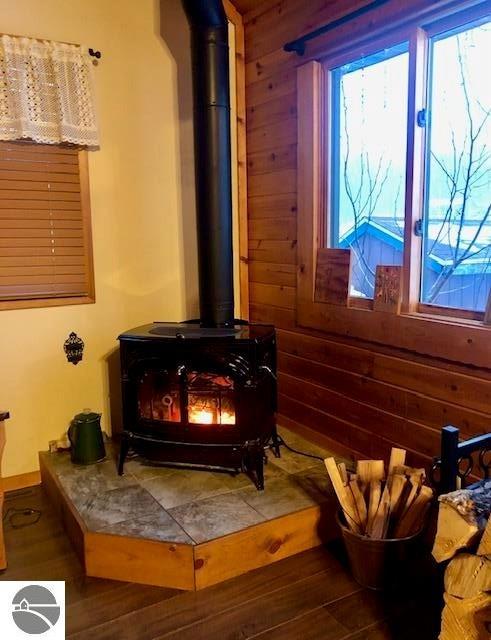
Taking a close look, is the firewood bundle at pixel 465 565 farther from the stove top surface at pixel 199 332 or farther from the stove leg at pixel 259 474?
the stove top surface at pixel 199 332

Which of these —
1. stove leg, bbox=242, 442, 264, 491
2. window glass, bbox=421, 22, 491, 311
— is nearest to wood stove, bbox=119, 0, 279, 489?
stove leg, bbox=242, 442, 264, 491

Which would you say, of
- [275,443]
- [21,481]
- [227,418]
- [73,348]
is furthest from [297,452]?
[21,481]

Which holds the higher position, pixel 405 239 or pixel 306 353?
pixel 405 239

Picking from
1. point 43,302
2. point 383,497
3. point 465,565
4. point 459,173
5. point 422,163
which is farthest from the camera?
point 43,302

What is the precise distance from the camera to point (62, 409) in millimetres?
3068

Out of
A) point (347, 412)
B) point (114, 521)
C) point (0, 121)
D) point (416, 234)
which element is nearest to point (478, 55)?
point (416, 234)

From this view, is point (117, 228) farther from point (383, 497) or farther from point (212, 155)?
point (383, 497)

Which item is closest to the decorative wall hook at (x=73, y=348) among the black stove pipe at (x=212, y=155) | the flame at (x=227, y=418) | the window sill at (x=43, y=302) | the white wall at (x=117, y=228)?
the white wall at (x=117, y=228)

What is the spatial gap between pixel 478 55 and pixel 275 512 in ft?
6.46

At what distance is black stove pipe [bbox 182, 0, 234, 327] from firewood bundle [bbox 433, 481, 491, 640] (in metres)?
1.51

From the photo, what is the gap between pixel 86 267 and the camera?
3.07m

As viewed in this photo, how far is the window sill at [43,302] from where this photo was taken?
2.85 metres

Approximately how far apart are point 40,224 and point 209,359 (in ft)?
4.02

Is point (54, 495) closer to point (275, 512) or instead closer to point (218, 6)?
point (275, 512)
